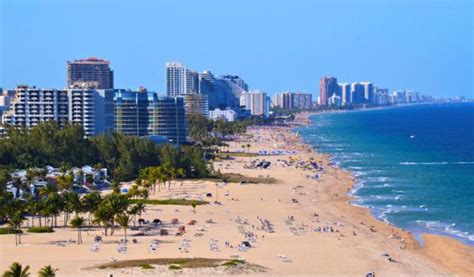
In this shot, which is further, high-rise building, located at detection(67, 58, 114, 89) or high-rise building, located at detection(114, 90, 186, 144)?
high-rise building, located at detection(67, 58, 114, 89)

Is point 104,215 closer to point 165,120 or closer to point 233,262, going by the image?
point 233,262

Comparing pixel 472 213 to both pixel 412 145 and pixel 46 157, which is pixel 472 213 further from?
pixel 412 145

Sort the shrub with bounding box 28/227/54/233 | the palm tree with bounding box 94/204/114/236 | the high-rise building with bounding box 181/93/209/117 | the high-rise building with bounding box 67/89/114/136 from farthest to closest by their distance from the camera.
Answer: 1. the high-rise building with bounding box 181/93/209/117
2. the high-rise building with bounding box 67/89/114/136
3. the shrub with bounding box 28/227/54/233
4. the palm tree with bounding box 94/204/114/236

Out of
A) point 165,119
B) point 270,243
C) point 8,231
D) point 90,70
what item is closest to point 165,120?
point 165,119

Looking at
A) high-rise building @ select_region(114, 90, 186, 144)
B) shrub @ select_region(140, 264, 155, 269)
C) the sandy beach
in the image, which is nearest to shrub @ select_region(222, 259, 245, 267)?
the sandy beach

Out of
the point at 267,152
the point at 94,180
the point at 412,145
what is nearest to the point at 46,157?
the point at 94,180

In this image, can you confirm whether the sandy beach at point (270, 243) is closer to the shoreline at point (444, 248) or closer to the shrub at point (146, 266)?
the shoreline at point (444, 248)

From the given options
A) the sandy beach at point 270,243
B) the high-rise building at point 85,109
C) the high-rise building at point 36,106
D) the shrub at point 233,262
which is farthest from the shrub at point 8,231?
the high-rise building at point 36,106

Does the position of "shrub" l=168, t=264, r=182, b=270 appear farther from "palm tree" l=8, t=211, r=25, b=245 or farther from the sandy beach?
"palm tree" l=8, t=211, r=25, b=245
